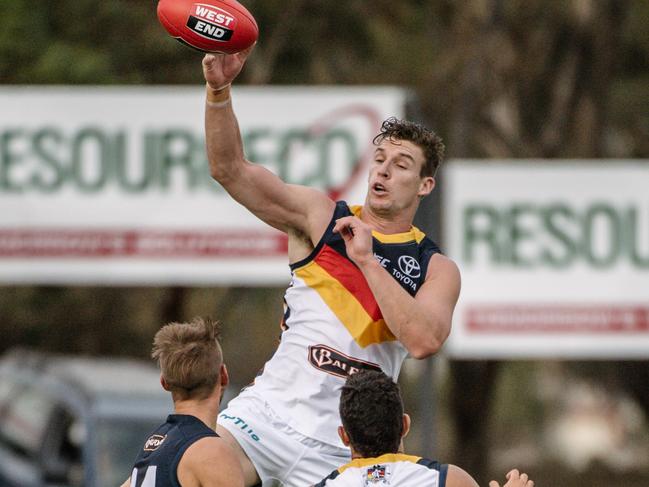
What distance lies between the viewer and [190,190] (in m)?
13.7

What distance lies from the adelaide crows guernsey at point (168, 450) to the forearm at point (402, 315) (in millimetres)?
799

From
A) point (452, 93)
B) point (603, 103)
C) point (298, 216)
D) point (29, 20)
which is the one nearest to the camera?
point (298, 216)

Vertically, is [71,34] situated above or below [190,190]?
above

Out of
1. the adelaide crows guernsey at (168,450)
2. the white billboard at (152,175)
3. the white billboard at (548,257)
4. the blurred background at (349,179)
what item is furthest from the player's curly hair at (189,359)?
the white billboard at (548,257)

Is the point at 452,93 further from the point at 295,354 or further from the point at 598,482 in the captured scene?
the point at 295,354

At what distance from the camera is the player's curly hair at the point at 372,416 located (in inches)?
207

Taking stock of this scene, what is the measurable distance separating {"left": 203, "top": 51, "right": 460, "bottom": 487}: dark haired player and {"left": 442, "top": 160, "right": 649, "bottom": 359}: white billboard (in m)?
7.61

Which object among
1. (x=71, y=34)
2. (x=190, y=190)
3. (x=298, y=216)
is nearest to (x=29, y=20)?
(x=71, y=34)

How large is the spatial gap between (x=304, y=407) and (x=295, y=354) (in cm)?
22

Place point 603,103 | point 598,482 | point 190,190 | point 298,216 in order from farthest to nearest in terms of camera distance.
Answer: point 598,482
point 603,103
point 190,190
point 298,216

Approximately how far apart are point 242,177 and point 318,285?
1.75ft

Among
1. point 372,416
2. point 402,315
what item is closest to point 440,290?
point 402,315

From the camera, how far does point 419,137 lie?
6137 millimetres

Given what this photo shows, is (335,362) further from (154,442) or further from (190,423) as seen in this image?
(154,442)
